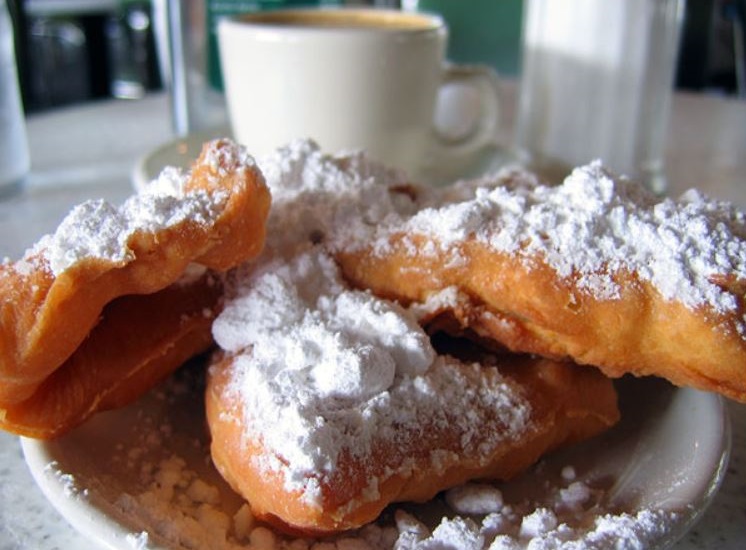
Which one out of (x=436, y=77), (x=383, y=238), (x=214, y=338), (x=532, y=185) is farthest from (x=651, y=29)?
(x=214, y=338)

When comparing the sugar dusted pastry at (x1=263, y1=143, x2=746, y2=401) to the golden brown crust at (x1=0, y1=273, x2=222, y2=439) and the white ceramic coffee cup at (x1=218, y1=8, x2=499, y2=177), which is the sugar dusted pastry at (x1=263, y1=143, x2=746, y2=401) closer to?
the golden brown crust at (x1=0, y1=273, x2=222, y2=439)

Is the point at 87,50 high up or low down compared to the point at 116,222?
down

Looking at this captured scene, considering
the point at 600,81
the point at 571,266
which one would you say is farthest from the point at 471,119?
the point at 571,266

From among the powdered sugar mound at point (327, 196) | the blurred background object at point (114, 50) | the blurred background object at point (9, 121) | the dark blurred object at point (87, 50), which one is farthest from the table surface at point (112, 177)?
the dark blurred object at point (87, 50)

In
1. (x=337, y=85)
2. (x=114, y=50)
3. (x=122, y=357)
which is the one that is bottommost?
(x=114, y=50)

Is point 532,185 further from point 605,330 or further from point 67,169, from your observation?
point 67,169

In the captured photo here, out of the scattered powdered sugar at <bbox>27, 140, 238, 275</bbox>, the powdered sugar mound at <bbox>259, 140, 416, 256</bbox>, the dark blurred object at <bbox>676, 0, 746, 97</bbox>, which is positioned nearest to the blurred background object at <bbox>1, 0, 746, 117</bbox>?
the dark blurred object at <bbox>676, 0, 746, 97</bbox>

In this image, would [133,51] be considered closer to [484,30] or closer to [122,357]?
[484,30]

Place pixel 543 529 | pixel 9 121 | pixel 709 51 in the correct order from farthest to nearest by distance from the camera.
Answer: pixel 709 51 → pixel 9 121 → pixel 543 529
